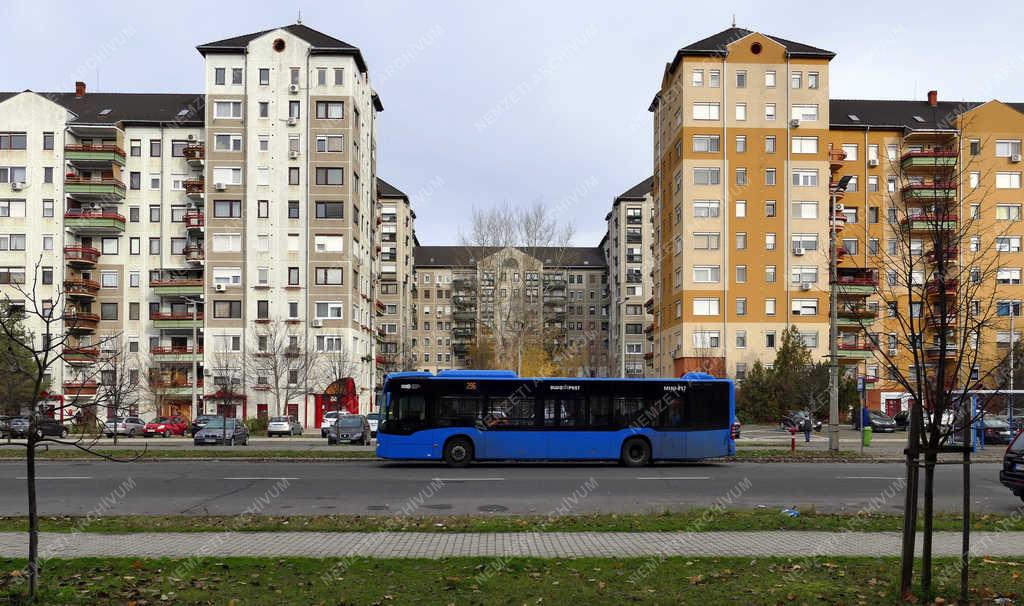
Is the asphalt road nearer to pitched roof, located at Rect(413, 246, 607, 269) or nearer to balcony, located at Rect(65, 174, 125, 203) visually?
balcony, located at Rect(65, 174, 125, 203)

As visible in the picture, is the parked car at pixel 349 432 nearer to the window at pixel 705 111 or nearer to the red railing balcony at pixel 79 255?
the red railing balcony at pixel 79 255

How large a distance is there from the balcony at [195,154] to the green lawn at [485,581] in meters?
61.4

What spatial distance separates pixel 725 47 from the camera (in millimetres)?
64000

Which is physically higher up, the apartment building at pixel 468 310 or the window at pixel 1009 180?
the window at pixel 1009 180

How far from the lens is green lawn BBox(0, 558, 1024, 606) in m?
7.71

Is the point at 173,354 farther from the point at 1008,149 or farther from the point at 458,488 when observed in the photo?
the point at 1008,149

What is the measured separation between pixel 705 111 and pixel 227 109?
3710cm

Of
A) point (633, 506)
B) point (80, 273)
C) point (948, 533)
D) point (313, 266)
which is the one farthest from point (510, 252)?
point (948, 533)

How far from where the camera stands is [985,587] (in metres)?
8.17

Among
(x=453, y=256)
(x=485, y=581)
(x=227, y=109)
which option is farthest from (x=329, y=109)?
(x=453, y=256)

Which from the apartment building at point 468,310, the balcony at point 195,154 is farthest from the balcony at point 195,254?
the apartment building at point 468,310

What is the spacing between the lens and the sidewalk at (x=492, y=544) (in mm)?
10094

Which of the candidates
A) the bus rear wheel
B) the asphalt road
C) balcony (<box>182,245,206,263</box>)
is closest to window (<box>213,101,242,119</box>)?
balcony (<box>182,245,206,263</box>)

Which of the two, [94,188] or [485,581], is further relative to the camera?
[94,188]
